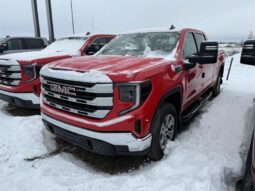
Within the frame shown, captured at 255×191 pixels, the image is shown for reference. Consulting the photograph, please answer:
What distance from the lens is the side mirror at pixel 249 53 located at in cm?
283

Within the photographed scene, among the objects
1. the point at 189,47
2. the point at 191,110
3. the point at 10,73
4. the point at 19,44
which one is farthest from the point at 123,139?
the point at 19,44

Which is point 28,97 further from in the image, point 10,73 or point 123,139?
point 123,139

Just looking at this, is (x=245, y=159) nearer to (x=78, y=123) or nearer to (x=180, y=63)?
(x=180, y=63)

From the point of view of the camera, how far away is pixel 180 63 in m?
3.38

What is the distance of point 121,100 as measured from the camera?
2.51 meters

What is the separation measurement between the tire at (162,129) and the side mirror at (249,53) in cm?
114

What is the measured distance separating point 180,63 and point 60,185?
7.70 feet

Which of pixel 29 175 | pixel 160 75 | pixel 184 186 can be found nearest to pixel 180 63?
pixel 160 75

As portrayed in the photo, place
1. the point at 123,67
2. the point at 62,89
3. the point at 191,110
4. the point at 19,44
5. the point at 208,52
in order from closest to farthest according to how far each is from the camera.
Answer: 1. the point at 123,67
2. the point at 62,89
3. the point at 208,52
4. the point at 191,110
5. the point at 19,44

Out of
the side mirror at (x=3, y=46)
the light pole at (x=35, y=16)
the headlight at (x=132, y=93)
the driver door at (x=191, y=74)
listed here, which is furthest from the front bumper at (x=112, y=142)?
the light pole at (x=35, y=16)

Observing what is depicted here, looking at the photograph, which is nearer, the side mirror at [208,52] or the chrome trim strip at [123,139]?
the chrome trim strip at [123,139]

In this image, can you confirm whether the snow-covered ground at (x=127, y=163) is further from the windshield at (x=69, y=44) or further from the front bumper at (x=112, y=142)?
the windshield at (x=69, y=44)

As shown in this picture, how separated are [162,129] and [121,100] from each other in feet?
2.79

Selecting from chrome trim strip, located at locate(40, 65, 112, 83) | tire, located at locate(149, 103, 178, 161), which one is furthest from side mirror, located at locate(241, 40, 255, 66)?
chrome trim strip, located at locate(40, 65, 112, 83)
